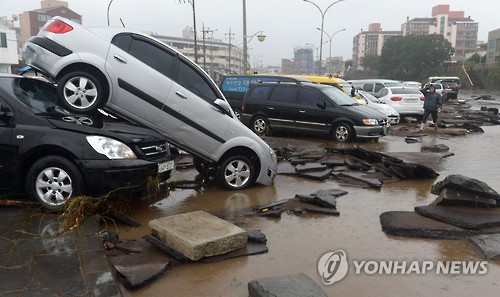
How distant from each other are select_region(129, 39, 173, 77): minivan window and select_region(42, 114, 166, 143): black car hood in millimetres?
977

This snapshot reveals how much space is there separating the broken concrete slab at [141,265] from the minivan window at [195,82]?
113 inches

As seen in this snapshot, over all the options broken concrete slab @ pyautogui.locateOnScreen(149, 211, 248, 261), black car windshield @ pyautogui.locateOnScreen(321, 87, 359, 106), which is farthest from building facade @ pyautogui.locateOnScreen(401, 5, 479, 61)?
broken concrete slab @ pyautogui.locateOnScreen(149, 211, 248, 261)

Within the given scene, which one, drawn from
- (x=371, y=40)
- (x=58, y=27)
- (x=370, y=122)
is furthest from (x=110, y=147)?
(x=371, y=40)

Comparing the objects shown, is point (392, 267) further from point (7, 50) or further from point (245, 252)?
point (7, 50)

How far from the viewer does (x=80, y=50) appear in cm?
629

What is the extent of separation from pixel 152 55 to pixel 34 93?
177 cm

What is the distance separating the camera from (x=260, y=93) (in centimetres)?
1341

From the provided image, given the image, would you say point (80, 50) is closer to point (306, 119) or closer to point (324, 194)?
point (324, 194)

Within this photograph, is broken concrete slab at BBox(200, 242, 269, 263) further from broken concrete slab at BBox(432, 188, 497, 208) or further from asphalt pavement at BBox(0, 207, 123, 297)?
broken concrete slab at BBox(432, 188, 497, 208)

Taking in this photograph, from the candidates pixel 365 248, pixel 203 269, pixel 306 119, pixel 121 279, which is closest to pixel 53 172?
pixel 121 279

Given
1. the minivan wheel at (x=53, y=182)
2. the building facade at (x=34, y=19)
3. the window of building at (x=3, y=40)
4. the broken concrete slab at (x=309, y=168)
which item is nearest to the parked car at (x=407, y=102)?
the broken concrete slab at (x=309, y=168)

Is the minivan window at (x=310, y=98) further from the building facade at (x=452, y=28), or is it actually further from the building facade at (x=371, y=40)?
the building facade at (x=371, y=40)

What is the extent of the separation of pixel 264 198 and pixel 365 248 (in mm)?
2320

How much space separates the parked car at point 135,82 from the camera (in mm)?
6215
